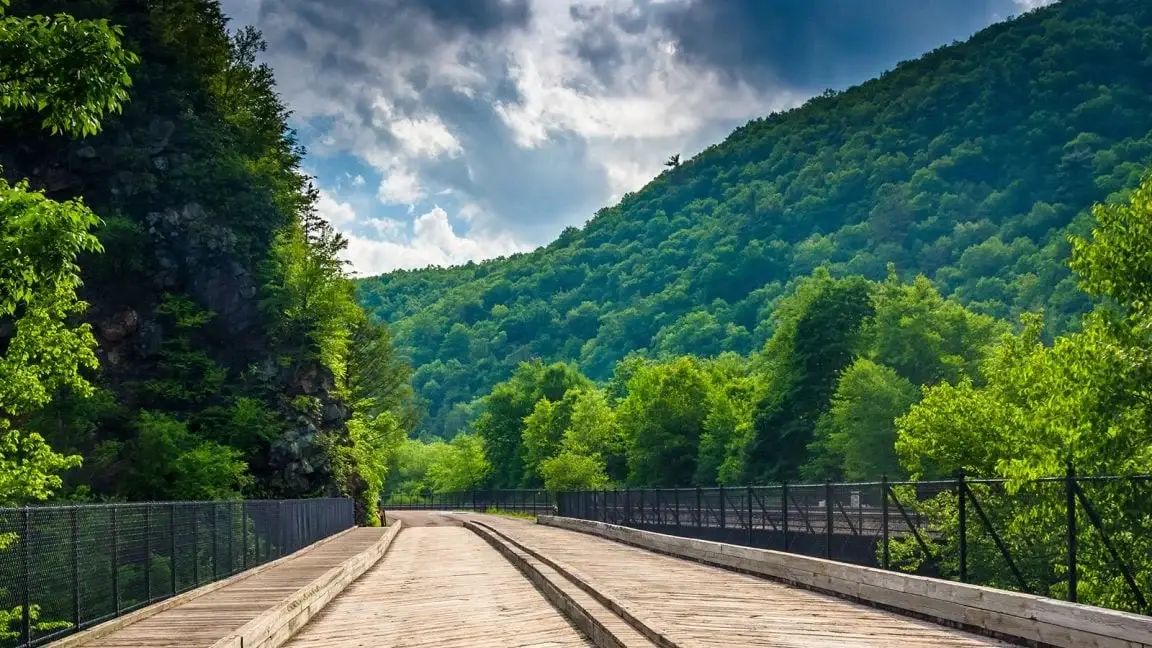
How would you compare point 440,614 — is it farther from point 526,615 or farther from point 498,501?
point 498,501

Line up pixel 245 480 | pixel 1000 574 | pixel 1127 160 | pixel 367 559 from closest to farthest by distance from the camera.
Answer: pixel 1000 574 < pixel 367 559 < pixel 245 480 < pixel 1127 160

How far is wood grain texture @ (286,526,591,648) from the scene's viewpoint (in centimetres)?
1412

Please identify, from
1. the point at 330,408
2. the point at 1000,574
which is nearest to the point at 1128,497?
the point at 1000,574

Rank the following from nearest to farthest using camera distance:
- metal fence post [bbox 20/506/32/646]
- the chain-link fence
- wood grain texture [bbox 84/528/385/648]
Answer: metal fence post [bbox 20/506/32/646] → wood grain texture [bbox 84/528/385/648] → the chain-link fence

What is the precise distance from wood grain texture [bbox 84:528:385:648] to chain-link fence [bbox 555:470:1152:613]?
10490 millimetres

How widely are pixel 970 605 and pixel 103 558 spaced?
12208 mm

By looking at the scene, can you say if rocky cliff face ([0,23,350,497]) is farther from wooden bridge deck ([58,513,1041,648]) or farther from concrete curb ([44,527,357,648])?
wooden bridge deck ([58,513,1041,648])

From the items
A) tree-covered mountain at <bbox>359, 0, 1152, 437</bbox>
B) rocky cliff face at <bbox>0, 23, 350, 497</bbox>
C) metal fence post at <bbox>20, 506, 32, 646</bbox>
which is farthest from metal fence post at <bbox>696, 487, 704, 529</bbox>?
tree-covered mountain at <bbox>359, 0, 1152, 437</bbox>

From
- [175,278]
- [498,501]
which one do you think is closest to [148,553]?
[175,278]

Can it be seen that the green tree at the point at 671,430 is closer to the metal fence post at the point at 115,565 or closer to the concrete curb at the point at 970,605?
the concrete curb at the point at 970,605

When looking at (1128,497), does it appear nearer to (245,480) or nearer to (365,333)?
(245,480)

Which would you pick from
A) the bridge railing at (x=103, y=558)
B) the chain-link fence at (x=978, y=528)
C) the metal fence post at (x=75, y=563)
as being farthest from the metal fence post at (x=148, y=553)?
the chain-link fence at (x=978, y=528)

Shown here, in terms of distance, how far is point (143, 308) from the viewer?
202ft

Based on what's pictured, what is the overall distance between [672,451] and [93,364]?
83.4m
